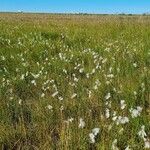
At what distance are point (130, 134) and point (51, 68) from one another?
4.57 m

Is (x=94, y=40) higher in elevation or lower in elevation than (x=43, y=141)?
higher

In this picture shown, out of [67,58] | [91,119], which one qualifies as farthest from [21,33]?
[91,119]

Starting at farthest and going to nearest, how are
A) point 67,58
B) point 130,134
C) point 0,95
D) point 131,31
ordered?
point 131,31 → point 67,58 → point 0,95 → point 130,134

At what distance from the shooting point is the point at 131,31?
14664 mm

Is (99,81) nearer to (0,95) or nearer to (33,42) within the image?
(0,95)

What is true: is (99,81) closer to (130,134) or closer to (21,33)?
(130,134)

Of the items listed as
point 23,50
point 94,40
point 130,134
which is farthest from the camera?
point 94,40

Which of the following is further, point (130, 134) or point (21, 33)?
point (21, 33)

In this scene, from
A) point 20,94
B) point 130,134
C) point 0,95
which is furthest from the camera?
point 20,94

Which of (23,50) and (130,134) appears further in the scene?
(23,50)

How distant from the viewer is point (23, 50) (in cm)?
1186

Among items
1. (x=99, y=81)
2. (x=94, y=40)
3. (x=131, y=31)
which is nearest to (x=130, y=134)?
(x=99, y=81)

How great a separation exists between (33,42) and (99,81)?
6269mm

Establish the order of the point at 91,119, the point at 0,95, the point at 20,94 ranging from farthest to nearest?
the point at 20,94 → the point at 0,95 → the point at 91,119
